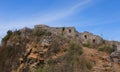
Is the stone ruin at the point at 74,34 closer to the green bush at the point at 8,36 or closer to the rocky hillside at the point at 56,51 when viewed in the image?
the rocky hillside at the point at 56,51

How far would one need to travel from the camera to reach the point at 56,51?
39.7 metres

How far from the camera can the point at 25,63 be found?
39.6 metres

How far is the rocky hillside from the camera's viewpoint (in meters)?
36.1

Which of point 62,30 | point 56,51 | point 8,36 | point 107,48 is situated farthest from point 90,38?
point 8,36

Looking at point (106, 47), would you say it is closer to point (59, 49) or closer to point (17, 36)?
point (59, 49)

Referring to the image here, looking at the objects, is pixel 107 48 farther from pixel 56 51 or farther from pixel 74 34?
pixel 56 51

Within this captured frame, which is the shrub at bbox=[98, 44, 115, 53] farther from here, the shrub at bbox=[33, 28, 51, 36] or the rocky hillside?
the shrub at bbox=[33, 28, 51, 36]

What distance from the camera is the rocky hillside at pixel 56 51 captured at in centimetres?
3612

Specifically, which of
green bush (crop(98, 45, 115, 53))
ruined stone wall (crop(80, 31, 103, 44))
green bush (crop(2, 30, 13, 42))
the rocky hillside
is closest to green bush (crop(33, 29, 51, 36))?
the rocky hillside

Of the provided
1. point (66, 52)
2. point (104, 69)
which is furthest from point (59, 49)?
point (104, 69)

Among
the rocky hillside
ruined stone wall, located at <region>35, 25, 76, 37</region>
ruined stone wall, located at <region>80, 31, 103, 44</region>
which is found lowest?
the rocky hillside

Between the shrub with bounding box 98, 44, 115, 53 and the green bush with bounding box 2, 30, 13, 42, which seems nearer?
the shrub with bounding box 98, 44, 115, 53

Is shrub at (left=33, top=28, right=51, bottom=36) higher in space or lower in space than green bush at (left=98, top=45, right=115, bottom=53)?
higher

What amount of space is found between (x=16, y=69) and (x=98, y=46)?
1032 cm
